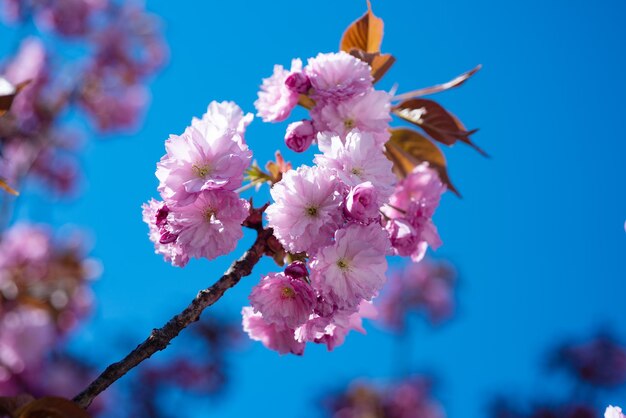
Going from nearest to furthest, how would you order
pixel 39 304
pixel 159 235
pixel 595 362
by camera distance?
pixel 159 235 → pixel 39 304 → pixel 595 362

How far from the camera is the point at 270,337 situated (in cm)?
124

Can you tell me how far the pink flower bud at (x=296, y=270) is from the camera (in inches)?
41.0

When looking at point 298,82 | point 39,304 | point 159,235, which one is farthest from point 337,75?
point 39,304

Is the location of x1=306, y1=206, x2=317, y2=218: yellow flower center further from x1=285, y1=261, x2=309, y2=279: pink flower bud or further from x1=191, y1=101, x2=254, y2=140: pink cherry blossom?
x1=191, y1=101, x2=254, y2=140: pink cherry blossom

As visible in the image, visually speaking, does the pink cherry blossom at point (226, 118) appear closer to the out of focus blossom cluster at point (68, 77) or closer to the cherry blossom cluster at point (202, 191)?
the cherry blossom cluster at point (202, 191)

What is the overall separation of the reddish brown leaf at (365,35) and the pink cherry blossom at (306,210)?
0.52m

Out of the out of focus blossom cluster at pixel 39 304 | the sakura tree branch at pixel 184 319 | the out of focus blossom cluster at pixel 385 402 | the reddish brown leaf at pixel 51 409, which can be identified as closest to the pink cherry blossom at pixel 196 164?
the sakura tree branch at pixel 184 319

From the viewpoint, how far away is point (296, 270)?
1.04 metres

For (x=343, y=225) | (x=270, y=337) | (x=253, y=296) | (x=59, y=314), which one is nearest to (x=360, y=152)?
(x=343, y=225)

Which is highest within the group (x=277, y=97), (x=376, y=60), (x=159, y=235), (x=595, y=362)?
(x=595, y=362)

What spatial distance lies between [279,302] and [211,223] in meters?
0.17

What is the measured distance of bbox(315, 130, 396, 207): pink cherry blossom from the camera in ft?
3.44

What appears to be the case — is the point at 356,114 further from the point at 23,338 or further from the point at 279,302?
the point at 23,338

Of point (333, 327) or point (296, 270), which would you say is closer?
point (296, 270)
